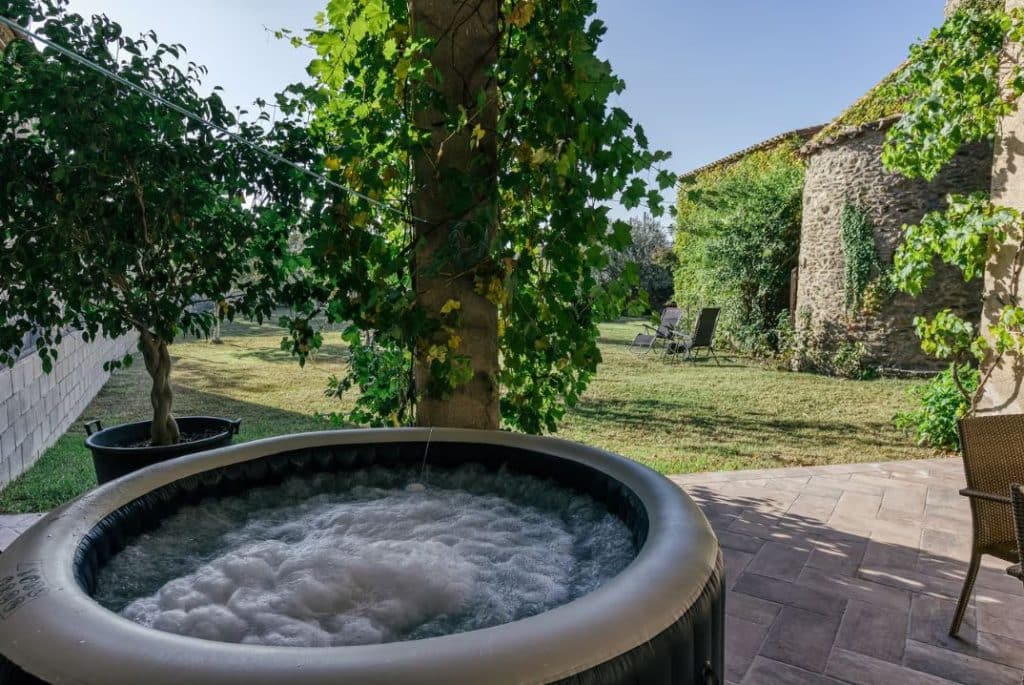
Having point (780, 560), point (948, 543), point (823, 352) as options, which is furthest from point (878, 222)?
point (780, 560)

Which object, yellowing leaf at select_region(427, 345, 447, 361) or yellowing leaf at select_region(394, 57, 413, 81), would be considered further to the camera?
yellowing leaf at select_region(427, 345, 447, 361)

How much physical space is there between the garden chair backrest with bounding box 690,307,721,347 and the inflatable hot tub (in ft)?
27.4

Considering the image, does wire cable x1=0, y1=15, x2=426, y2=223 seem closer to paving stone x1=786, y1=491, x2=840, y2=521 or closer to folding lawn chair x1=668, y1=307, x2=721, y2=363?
paving stone x1=786, y1=491, x2=840, y2=521

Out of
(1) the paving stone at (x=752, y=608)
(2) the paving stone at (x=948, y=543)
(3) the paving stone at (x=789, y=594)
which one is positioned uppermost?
(2) the paving stone at (x=948, y=543)

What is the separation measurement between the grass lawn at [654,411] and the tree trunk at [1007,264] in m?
0.80

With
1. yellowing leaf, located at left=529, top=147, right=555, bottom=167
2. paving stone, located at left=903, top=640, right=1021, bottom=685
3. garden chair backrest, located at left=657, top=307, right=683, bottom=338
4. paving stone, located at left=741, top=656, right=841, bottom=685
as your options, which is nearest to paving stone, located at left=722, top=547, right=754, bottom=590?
paving stone, located at left=741, top=656, right=841, bottom=685

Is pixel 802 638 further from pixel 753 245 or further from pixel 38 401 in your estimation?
pixel 753 245

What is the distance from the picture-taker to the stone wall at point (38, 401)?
155 inches

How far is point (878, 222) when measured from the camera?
26.7 ft

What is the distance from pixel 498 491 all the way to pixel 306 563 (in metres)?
0.81

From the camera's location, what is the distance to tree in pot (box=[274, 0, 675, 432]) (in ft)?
7.42

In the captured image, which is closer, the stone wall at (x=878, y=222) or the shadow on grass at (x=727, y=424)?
the shadow on grass at (x=727, y=424)

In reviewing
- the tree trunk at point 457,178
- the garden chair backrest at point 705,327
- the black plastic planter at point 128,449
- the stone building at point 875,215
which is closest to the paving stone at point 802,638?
the tree trunk at point 457,178

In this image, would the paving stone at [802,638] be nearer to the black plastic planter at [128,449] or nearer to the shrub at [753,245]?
the black plastic planter at [128,449]
